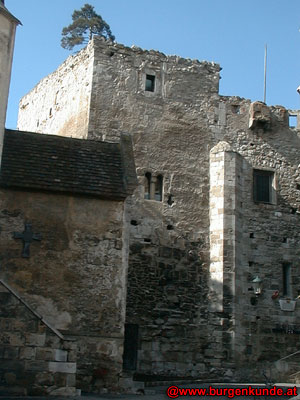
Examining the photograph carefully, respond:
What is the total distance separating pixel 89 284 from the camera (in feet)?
46.0

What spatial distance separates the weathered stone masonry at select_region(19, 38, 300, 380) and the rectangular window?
0.15 m

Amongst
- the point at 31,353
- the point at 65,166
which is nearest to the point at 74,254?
the point at 65,166

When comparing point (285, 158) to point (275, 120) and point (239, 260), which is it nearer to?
point (275, 120)

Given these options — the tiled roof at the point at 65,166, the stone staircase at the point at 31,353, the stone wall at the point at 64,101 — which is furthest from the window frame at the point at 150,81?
the stone staircase at the point at 31,353

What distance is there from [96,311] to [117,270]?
0.96 m

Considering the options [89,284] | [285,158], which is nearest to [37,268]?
[89,284]

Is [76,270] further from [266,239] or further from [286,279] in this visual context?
[286,279]

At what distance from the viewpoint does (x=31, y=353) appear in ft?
39.6

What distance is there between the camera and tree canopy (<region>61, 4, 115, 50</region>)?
40500 millimetres

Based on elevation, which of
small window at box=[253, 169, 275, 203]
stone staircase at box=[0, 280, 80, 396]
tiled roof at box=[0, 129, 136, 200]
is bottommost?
stone staircase at box=[0, 280, 80, 396]

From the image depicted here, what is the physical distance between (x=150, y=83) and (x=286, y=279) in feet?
24.9

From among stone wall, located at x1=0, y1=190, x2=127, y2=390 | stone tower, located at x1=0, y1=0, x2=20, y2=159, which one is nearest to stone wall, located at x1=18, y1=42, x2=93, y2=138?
stone wall, located at x1=0, y1=190, x2=127, y2=390

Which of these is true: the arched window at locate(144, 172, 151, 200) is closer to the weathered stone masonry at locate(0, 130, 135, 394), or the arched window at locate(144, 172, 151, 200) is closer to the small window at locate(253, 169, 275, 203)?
the small window at locate(253, 169, 275, 203)

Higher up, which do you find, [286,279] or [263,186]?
[263,186]
